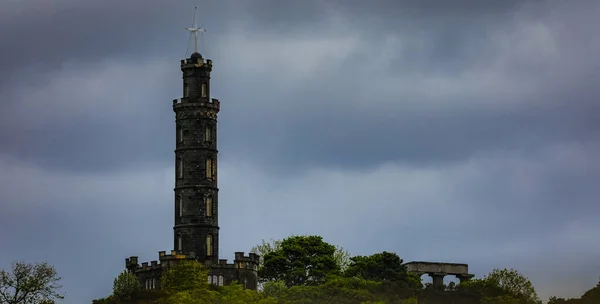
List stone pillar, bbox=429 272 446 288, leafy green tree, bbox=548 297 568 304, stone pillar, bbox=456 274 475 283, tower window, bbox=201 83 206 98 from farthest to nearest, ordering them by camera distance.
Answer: stone pillar, bbox=456 274 475 283
stone pillar, bbox=429 272 446 288
tower window, bbox=201 83 206 98
leafy green tree, bbox=548 297 568 304

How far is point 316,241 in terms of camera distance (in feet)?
597

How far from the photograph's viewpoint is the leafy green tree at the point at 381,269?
17650 cm

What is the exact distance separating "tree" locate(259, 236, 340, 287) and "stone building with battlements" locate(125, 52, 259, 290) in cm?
1081

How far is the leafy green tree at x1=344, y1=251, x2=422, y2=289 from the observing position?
579 feet

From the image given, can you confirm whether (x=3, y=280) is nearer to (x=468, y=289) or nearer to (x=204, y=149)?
(x=204, y=149)

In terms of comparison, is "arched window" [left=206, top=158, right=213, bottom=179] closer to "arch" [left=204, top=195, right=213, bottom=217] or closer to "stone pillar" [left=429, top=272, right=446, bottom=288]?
"arch" [left=204, top=195, right=213, bottom=217]

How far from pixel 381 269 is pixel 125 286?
30672 mm

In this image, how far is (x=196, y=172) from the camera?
171m

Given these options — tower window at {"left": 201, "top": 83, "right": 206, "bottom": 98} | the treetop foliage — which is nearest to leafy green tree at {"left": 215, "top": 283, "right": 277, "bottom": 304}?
the treetop foliage

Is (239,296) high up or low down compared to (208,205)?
down

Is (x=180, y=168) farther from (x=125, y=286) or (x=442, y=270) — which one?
(x=442, y=270)

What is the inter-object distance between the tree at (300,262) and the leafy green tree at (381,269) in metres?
2.42

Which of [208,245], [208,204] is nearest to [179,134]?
[208,204]

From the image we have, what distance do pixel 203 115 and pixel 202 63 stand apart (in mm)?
5970
